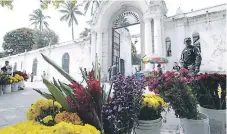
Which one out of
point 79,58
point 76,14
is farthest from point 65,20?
point 79,58

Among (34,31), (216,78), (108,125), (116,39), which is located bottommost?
(108,125)

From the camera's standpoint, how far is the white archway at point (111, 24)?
1328 cm

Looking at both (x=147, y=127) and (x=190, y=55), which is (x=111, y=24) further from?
(x=147, y=127)

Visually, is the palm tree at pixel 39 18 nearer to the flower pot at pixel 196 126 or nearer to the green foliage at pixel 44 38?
the green foliage at pixel 44 38

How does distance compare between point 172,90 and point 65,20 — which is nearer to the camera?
point 172,90

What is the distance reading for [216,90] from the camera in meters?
2.57

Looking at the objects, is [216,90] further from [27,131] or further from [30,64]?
[30,64]

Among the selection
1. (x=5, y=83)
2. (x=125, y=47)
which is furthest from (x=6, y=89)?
(x=125, y=47)

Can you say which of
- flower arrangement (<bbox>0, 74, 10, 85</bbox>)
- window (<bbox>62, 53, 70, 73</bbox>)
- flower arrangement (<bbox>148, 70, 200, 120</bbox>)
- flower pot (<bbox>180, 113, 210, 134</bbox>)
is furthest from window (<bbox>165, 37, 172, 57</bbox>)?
flower pot (<bbox>180, 113, 210, 134</bbox>)

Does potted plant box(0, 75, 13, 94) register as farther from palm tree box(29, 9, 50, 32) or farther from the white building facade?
palm tree box(29, 9, 50, 32)

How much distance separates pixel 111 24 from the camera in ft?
54.4

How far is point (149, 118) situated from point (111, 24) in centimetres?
1538

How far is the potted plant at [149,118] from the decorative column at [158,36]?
11181mm

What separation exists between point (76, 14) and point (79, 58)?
18583 millimetres
